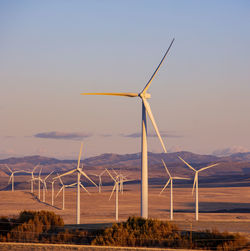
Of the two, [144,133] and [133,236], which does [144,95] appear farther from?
[133,236]

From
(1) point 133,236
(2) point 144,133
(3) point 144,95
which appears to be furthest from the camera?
(3) point 144,95

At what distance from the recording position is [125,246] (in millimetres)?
33938

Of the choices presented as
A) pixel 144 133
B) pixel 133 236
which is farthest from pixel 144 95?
pixel 133 236

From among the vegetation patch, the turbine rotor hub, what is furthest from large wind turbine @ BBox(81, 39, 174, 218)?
the vegetation patch

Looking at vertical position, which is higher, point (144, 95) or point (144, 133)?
point (144, 95)

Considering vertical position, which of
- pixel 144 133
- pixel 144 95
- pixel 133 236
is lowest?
pixel 133 236

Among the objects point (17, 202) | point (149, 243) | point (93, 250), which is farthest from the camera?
point (17, 202)

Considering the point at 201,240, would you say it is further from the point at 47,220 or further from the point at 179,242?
the point at 47,220

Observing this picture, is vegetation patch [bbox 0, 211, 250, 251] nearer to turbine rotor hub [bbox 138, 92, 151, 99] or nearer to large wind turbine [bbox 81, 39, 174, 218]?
large wind turbine [bbox 81, 39, 174, 218]

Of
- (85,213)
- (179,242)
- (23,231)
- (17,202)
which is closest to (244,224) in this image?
(179,242)

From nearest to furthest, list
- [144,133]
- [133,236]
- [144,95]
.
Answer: [133,236], [144,133], [144,95]

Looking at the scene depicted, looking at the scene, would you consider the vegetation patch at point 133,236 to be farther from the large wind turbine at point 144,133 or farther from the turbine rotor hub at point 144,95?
the turbine rotor hub at point 144,95

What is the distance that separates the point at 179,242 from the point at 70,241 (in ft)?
23.8

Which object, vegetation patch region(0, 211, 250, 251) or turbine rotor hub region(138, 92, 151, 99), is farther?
turbine rotor hub region(138, 92, 151, 99)
